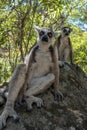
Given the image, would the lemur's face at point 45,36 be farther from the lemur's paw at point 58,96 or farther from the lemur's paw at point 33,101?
the lemur's paw at point 33,101

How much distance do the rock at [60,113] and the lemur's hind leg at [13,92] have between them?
0.10m

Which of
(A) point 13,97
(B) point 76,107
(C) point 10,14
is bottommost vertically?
(B) point 76,107

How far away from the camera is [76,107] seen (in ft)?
20.2

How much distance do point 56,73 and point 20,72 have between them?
2.76ft

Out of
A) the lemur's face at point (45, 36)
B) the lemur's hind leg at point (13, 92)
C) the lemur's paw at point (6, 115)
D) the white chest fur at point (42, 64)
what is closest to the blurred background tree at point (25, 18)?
the lemur's face at point (45, 36)

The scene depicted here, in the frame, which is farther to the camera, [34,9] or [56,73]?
[34,9]

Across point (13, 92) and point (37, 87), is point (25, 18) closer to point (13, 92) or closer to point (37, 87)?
point (37, 87)

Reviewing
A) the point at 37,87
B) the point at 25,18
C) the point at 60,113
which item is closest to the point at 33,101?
the point at 37,87

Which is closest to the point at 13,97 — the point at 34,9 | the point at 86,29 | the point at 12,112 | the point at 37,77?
the point at 12,112

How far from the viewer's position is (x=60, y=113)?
5715 millimetres

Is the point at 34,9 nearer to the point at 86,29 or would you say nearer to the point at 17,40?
the point at 17,40

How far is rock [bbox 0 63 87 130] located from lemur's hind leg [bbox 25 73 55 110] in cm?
13

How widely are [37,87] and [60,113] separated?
0.65 metres

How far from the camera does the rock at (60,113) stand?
5.29 metres
